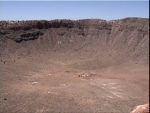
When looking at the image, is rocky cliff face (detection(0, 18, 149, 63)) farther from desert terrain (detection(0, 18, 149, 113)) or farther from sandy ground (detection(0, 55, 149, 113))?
sandy ground (detection(0, 55, 149, 113))

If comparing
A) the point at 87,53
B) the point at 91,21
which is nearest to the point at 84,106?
the point at 87,53

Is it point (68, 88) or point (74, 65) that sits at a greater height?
point (68, 88)

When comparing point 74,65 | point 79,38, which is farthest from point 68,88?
point 79,38

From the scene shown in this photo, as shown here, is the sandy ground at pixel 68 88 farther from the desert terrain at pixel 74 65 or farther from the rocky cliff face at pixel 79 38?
the rocky cliff face at pixel 79 38

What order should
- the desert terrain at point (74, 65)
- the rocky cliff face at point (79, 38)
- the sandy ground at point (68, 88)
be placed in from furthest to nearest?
1. the rocky cliff face at point (79, 38)
2. the desert terrain at point (74, 65)
3. the sandy ground at point (68, 88)

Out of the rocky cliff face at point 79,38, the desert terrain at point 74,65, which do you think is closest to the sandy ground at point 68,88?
the desert terrain at point 74,65

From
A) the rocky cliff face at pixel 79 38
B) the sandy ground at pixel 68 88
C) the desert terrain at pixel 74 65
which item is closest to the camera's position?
the sandy ground at pixel 68 88

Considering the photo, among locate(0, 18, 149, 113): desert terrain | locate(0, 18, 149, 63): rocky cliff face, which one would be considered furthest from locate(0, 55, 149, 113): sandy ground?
locate(0, 18, 149, 63): rocky cliff face

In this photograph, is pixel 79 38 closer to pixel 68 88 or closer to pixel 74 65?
pixel 74 65

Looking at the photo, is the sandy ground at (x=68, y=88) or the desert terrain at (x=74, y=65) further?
the desert terrain at (x=74, y=65)
